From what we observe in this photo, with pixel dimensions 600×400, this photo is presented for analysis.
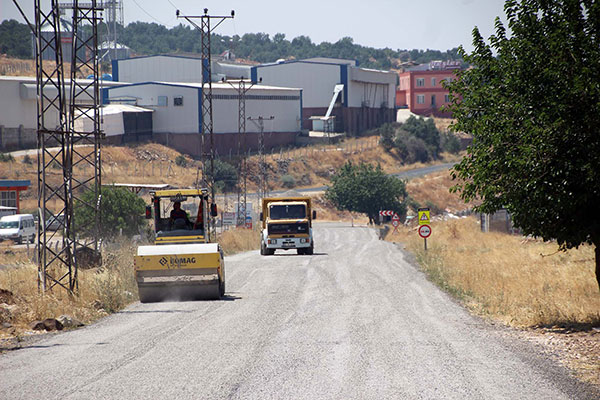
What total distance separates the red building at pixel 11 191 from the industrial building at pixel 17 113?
1819 centimetres

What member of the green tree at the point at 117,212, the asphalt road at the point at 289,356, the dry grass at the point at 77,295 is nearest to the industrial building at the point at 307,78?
the green tree at the point at 117,212

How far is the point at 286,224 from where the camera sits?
3819 cm

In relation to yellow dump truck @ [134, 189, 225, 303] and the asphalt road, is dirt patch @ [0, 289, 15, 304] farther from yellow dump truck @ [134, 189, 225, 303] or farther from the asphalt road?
yellow dump truck @ [134, 189, 225, 303]

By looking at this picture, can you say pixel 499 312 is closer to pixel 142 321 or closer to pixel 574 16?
pixel 574 16

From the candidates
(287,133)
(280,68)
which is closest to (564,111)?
(287,133)

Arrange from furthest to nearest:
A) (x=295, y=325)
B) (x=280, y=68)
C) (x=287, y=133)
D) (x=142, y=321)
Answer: (x=280, y=68) < (x=287, y=133) < (x=142, y=321) < (x=295, y=325)

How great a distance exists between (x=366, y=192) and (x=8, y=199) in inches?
1596

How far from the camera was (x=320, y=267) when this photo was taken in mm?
30297

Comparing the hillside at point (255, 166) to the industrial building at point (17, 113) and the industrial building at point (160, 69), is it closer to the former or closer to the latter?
the industrial building at point (17, 113)

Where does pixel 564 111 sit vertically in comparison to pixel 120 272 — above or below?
above

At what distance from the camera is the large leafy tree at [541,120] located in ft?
42.6

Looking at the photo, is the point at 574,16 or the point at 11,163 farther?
the point at 11,163

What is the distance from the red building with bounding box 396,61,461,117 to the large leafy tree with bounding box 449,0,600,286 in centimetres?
12783

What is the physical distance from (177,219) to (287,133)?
89.3 m
